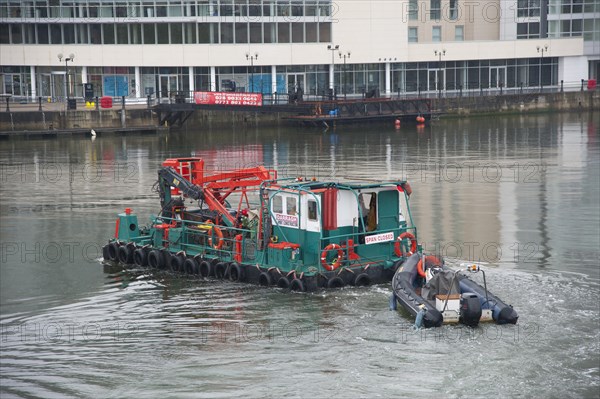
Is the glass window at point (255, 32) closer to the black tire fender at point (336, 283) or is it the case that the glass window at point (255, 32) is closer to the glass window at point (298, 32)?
the glass window at point (298, 32)

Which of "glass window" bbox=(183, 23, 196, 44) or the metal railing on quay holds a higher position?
"glass window" bbox=(183, 23, 196, 44)

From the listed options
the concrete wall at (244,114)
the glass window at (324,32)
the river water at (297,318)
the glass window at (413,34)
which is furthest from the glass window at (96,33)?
the river water at (297,318)

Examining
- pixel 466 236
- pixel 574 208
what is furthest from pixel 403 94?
pixel 466 236

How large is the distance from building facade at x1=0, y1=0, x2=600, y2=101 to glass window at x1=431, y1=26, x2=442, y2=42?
2188mm

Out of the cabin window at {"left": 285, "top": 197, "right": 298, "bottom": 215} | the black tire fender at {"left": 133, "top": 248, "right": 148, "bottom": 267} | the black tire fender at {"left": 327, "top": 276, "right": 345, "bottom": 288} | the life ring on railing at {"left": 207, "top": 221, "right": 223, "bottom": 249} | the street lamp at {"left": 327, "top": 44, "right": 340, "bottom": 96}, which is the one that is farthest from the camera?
the street lamp at {"left": 327, "top": 44, "right": 340, "bottom": 96}

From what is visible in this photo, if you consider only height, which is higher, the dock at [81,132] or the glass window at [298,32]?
the glass window at [298,32]

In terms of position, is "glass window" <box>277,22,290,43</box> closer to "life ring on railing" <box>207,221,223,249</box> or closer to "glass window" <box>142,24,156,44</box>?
"glass window" <box>142,24,156,44</box>

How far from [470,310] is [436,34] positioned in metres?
66.0

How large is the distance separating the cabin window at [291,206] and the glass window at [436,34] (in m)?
62.0

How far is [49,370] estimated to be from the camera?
65.3 feet

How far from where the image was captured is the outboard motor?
21.0 meters

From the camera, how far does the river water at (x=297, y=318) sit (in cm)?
1908

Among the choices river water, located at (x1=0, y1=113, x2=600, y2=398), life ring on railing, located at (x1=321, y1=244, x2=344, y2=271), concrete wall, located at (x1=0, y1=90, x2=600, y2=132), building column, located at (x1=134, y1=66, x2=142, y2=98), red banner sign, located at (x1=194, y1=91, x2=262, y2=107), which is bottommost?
river water, located at (x1=0, y1=113, x2=600, y2=398)

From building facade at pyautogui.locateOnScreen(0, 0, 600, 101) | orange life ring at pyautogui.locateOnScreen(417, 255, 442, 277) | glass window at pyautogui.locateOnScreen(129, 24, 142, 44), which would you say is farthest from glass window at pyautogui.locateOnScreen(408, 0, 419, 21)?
orange life ring at pyautogui.locateOnScreen(417, 255, 442, 277)
